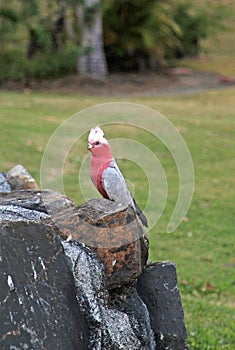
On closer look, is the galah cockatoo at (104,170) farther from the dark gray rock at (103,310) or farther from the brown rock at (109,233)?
the dark gray rock at (103,310)

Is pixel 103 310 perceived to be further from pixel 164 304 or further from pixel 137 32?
pixel 137 32

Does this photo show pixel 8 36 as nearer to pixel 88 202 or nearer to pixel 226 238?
pixel 226 238

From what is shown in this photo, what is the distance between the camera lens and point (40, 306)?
2.27m

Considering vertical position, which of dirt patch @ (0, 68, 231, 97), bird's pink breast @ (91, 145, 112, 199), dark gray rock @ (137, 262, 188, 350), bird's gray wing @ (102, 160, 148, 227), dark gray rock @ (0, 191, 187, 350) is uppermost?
bird's pink breast @ (91, 145, 112, 199)

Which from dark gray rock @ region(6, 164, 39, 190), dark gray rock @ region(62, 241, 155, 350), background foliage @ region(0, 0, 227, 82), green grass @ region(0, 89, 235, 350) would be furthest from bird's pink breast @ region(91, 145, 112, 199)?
background foliage @ region(0, 0, 227, 82)

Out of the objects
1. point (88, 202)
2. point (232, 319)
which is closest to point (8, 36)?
point (232, 319)

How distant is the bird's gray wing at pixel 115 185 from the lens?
258cm

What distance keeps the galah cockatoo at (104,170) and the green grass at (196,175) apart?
172 centimetres

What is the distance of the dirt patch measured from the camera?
51.1ft

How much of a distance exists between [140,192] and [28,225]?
5.30 metres

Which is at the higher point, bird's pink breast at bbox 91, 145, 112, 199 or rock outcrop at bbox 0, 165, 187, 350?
bird's pink breast at bbox 91, 145, 112, 199

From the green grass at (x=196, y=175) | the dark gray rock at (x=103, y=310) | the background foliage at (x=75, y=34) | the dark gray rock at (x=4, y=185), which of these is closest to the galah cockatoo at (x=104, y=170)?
the dark gray rock at (x=103, y=310)

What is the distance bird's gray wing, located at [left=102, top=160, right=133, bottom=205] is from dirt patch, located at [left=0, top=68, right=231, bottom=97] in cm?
1281

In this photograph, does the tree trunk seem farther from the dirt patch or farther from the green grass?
the green grass
